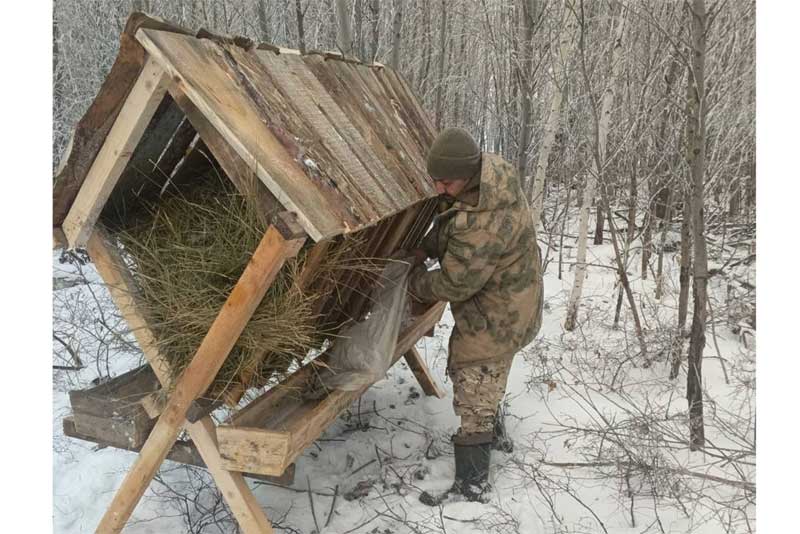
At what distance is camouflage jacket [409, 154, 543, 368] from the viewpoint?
3.22m

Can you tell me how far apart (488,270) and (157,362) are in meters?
1.69

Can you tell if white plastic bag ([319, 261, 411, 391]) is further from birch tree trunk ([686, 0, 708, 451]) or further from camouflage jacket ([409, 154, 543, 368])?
birch tree trunk ([686, 0, 708, 451])

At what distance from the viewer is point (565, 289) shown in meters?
8.03

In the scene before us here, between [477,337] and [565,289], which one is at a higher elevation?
[565,289]

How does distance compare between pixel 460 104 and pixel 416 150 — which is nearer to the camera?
pixel 416 150

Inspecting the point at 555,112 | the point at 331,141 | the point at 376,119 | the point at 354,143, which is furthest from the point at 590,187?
the point at 331,141

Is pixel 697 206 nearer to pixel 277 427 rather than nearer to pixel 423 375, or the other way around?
pixel 423 375

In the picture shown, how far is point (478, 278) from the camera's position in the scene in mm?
3289

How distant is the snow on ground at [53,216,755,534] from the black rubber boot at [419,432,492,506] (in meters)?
0.11

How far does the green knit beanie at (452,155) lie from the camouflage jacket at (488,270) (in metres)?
0.11

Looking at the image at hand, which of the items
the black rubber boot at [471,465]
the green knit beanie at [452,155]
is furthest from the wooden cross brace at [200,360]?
the black rubber boot at [471,465]
